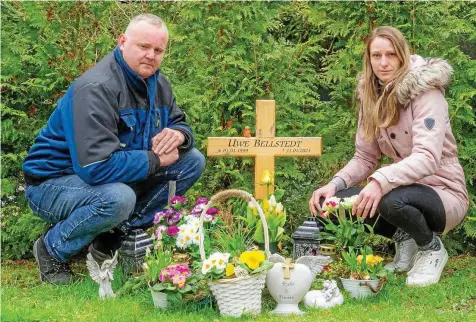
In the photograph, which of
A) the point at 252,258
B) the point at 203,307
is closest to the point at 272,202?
the point at 252,258

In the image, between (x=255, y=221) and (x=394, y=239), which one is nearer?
(x=255, y=221)

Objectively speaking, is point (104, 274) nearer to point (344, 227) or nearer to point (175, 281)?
point (175, 281)

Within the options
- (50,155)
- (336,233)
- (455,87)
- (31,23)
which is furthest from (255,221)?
(31,23)

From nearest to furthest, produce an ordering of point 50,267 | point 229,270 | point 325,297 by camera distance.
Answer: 1. point 229,270
2. point 325,297
3. point 50,267

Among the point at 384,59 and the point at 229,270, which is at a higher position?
the point at 384,59

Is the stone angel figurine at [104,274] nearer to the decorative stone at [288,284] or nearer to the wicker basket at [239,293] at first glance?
the wicker basket at [239,293]

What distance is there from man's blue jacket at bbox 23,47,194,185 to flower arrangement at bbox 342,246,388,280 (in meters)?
1.27

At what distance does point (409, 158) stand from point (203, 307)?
4.79ft

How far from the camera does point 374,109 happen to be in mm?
4465

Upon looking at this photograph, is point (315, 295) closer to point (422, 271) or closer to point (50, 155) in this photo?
point (422, 271)

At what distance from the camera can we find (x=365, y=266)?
4.00 meters

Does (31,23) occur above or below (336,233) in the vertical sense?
above

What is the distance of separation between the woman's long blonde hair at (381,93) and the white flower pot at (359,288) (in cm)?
101

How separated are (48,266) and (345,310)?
189 centimetres
